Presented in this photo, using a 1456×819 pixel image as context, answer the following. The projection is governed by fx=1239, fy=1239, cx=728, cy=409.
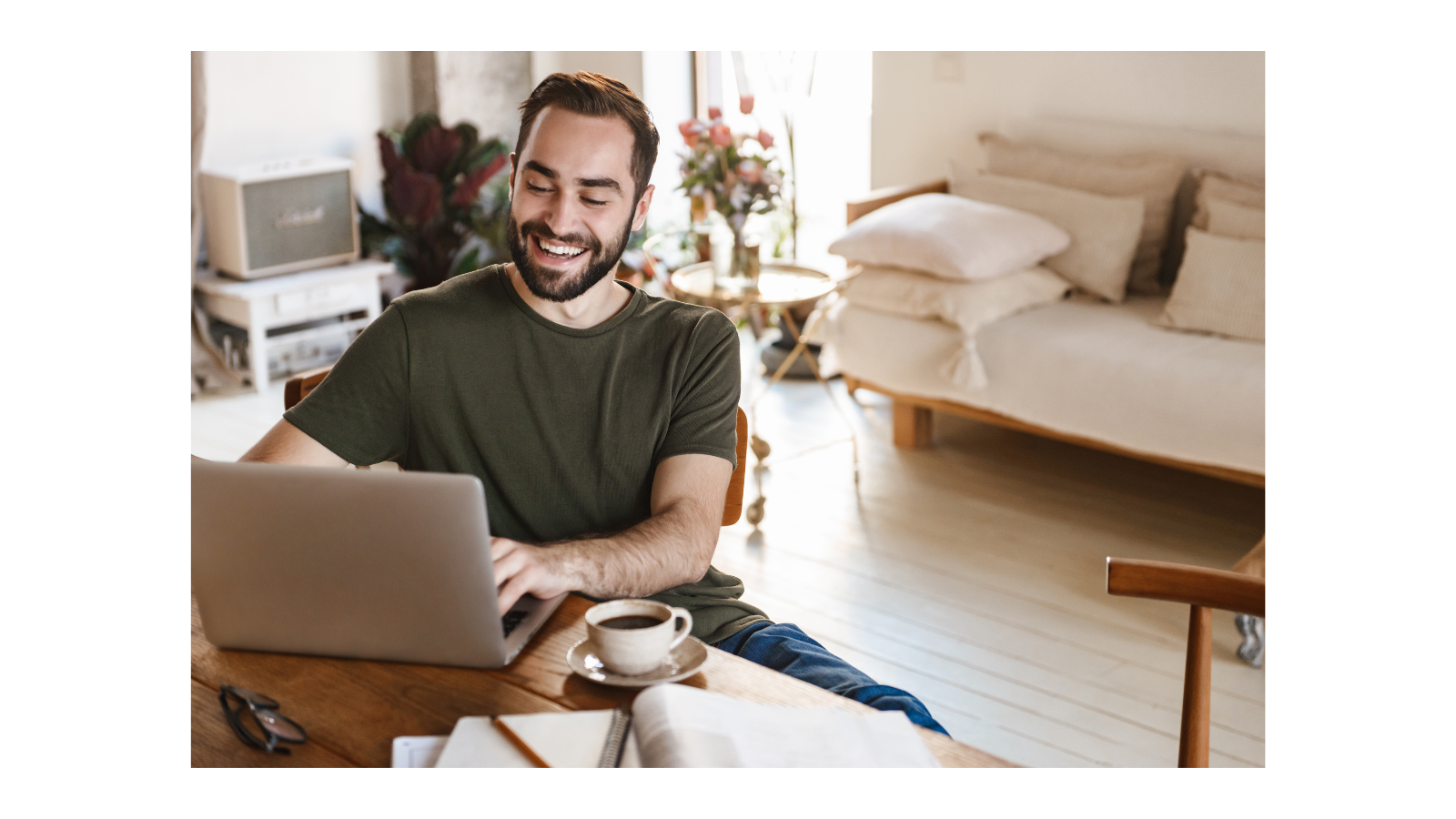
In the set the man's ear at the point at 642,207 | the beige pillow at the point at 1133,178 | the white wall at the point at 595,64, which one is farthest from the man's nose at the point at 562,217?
the white wall at the point at 595,64

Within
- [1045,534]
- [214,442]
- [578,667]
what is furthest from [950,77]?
[578,667]

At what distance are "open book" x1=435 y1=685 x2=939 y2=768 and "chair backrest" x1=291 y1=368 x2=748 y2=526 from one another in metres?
0.62

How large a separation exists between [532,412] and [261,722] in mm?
590

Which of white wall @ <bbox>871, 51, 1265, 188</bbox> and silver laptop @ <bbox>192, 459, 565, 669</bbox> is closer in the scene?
silver laptop @ <bbox>192, 459, 565, 669</bbox>

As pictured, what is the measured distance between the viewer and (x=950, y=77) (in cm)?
445

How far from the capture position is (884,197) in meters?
4.09

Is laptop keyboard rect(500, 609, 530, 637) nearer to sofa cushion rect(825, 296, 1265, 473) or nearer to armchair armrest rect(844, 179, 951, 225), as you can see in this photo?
sofa cushion rect(825, 296, 1265, 473)

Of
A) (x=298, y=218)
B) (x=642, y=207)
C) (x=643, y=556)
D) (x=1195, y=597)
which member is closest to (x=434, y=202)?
(x=298, y=218)

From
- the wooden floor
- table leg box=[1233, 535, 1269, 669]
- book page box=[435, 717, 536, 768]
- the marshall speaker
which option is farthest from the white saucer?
the marshall speaker

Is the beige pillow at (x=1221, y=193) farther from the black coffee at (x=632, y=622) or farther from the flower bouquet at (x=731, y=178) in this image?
the black coffee at (x=632, y=622)

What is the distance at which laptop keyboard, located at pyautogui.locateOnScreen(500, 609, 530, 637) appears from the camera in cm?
127

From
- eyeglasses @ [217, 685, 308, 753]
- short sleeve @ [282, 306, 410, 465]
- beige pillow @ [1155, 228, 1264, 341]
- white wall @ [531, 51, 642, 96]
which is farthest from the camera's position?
white wall @ [531, 51, 642, 96]

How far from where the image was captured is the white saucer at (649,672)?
3.75 ft

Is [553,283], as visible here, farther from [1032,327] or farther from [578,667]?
[1032,327]
